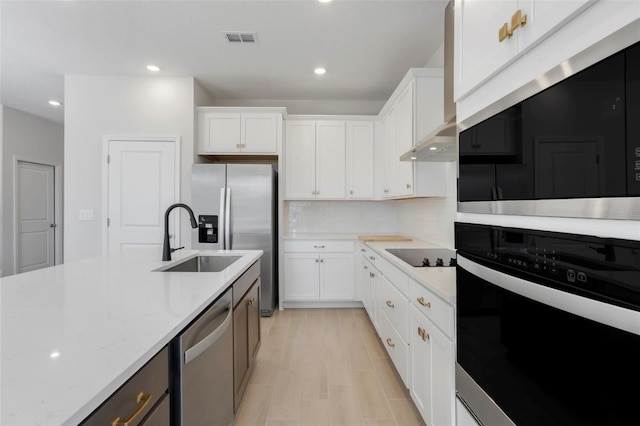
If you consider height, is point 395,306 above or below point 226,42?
below

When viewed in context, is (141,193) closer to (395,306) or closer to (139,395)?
(395,306)

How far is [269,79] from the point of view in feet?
11.6

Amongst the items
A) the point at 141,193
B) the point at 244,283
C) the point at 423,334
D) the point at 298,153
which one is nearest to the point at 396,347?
the point at 423,334

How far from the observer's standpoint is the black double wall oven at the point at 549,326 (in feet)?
1.62

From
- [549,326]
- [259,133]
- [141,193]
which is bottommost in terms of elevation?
[549,326]

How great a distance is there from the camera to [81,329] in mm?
817

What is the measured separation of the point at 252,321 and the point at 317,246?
1.68m

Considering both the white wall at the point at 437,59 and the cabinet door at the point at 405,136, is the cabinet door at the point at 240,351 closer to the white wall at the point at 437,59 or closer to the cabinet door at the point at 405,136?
the cabinet door at the point at 405,136

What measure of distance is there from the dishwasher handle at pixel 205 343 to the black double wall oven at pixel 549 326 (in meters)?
0.95

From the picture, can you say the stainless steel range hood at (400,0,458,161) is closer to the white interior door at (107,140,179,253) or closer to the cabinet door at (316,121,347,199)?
the cabinet door at (316,121,347,199)

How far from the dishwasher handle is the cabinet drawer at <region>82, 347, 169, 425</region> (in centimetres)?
10

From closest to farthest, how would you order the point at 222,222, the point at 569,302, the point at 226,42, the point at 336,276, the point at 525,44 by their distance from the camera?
the point at 569,302 < the point at 525,44 < the point at 226,42 < the point at 222,222 < the point at 336,276

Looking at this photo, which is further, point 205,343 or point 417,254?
point 417,254

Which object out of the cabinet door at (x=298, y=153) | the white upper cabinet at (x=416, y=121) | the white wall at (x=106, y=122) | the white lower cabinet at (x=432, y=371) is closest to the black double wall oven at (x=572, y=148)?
the white lower cabinet at (x=432, y=371)
